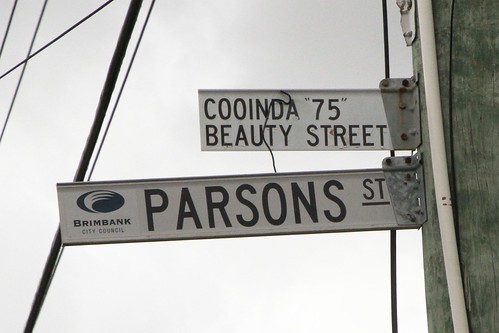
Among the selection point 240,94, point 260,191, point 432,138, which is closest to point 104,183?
point 260,191

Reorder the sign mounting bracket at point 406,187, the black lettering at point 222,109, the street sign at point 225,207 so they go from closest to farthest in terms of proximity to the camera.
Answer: the sign mounting bracket at point 406,187
the street sign at point 225,207
the black lettering at point 222,109

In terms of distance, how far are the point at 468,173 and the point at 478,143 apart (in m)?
0.11

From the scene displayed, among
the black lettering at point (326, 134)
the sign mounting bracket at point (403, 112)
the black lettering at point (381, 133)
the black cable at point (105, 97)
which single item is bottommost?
the sign mounting bracket at point (403, 112)

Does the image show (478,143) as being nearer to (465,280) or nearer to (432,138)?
(432,138)

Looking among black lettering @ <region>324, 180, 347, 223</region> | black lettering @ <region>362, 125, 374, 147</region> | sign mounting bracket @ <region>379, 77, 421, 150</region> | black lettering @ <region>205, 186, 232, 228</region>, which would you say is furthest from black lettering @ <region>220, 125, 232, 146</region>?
sign mounting bracket @ <region>379, 77, 421, 150</region>

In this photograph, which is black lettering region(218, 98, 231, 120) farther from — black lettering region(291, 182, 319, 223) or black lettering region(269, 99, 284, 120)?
black lettering region(291, 182, 319, 223)

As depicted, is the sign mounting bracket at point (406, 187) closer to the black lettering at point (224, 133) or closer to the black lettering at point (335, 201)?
the black lettering at point (335, 201)

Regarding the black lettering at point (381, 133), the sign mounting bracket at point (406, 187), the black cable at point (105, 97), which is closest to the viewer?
the sign mounting bracket at point (406, 187)

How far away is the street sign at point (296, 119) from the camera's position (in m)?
5.21

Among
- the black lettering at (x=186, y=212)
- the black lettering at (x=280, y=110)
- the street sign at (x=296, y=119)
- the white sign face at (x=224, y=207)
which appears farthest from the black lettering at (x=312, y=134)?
the black lettering at (x=186, y=212)

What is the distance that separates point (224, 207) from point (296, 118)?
980 millimetres

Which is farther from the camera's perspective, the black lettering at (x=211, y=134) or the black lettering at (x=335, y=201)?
the black lettering at (x=211, y=134)

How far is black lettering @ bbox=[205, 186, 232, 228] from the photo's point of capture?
4406mm

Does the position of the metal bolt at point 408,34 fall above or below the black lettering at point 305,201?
above
